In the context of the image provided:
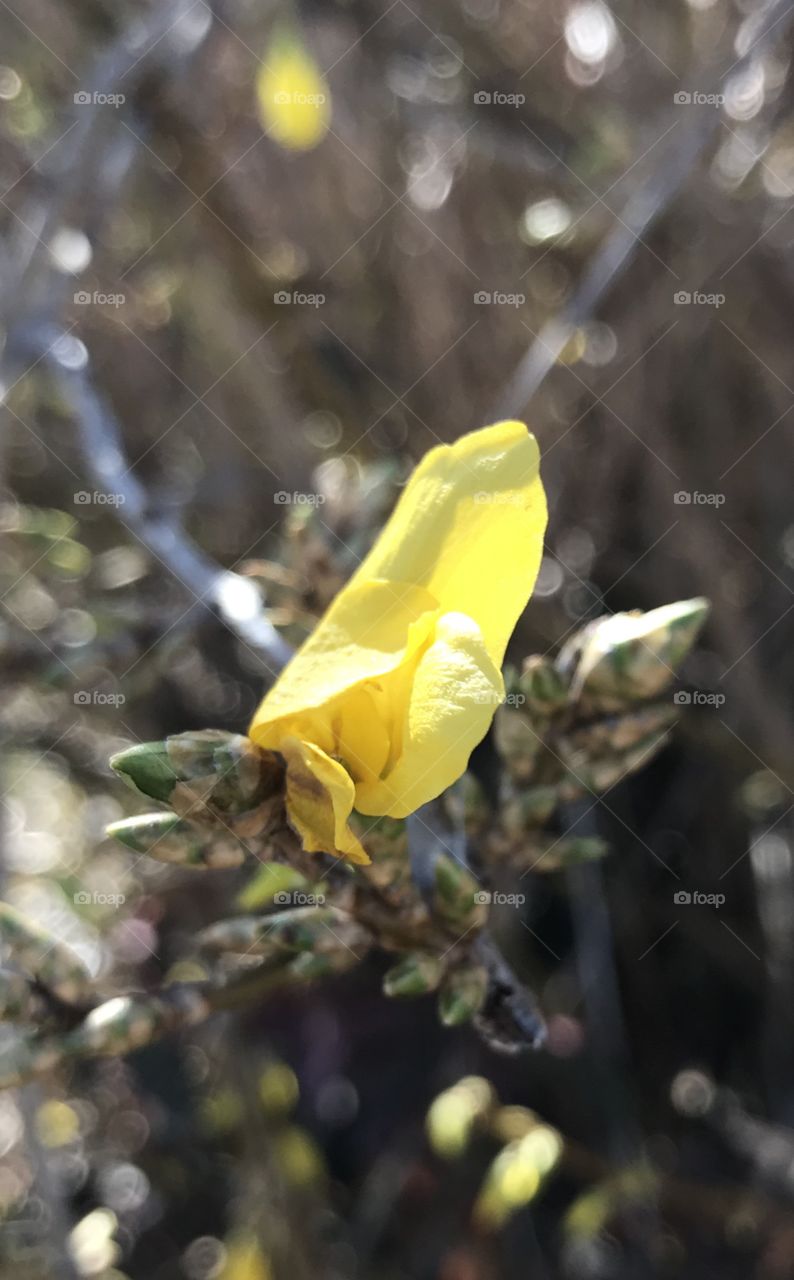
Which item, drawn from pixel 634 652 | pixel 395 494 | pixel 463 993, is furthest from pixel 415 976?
pixel 395 494

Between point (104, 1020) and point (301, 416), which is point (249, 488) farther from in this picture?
point (104, 1020)

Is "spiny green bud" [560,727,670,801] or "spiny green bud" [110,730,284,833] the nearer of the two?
"spiny green bud" [110,730,284,833]

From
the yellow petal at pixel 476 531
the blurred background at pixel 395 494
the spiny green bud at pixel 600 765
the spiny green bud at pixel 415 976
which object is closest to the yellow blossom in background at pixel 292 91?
the blurred background at pixel 395 494

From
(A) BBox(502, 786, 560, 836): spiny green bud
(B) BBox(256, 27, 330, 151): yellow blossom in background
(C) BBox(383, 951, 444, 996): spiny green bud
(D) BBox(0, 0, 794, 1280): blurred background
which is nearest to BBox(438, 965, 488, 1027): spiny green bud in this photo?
(C) BBox(383, 951, 444, 996): spiny green bud

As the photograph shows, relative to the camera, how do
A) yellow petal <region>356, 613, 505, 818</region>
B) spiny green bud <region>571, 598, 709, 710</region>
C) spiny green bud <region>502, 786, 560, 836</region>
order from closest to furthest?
yellow petal <region>356, 613, 505, 818</region>, spiny green bud <region>571, 598, 709, 710</region>, spiny green bud <region>502, 786, 560, 836</region>

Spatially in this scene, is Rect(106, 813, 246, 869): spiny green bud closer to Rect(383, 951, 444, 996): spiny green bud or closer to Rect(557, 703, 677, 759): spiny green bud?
Rect(383, 951, 444, 996): spiny green bud

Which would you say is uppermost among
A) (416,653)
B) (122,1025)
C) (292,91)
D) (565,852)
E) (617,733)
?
(292,91)

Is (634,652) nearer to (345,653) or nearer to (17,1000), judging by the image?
(345,653)
